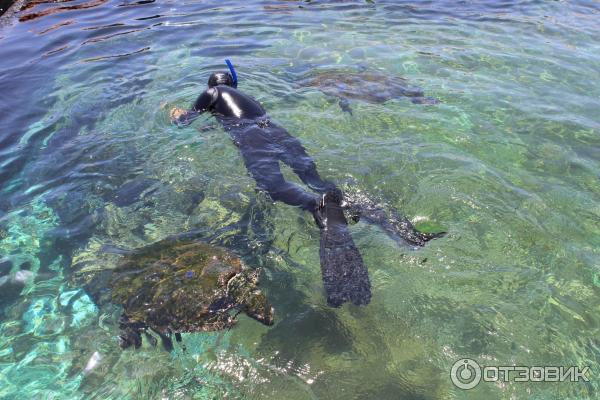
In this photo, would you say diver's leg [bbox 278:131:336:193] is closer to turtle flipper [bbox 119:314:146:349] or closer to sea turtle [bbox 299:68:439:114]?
sea turtle [bbox 299:68:439:114]

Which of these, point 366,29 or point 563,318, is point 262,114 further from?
point 366,29

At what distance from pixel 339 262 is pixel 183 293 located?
124 cm

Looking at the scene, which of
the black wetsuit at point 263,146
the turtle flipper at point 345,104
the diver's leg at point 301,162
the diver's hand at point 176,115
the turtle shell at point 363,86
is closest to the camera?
the black wetsuit at point 263,146

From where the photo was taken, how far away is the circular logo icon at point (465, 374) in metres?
2.71

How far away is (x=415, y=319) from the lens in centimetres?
312

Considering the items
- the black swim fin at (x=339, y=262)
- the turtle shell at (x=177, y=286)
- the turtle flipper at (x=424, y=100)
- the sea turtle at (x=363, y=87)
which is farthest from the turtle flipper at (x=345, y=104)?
the turtle shell at (x=177, y=286)

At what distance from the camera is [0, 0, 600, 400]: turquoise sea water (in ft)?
9.43

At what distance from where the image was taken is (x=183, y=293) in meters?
3.16

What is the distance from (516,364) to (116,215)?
12.2 ft

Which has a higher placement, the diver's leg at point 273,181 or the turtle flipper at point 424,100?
the diver's leg at point 273,181

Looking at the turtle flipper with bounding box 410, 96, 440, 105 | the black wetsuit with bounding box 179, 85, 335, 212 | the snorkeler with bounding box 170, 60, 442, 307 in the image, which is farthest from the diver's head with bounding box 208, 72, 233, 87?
the turtle flipper with bounding box 410, 96, 440, 105

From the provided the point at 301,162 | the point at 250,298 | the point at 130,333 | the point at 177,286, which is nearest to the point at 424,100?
the point at 301,162

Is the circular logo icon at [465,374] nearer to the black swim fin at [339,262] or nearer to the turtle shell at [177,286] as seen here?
the black swim fin at [339,262]

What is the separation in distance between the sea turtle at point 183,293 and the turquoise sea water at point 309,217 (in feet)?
0.42
